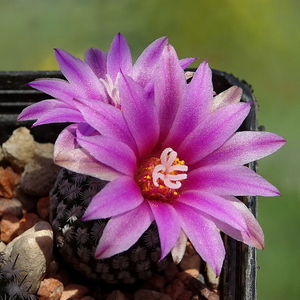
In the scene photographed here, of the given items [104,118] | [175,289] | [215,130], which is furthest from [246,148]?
[175,289]

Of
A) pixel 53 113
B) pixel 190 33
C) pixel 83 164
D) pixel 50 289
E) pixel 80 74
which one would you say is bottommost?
pixel 50 289

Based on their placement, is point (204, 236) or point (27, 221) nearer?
Answer: point (204, 236)

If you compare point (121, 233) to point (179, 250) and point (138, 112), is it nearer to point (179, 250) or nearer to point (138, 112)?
point (179, 250)

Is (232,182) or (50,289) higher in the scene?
(232,182)

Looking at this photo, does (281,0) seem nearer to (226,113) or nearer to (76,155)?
(226,113)

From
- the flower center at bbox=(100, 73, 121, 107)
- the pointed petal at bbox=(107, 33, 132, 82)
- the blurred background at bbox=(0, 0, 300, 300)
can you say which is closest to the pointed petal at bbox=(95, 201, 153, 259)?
the flower center at bbox=(100, 73, 121, 107)

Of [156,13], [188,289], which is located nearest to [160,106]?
[188,289]

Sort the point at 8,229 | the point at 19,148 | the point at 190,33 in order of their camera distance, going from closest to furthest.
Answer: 1. the point at 8,229
2. the point at 19,148
3. the point at 190,33

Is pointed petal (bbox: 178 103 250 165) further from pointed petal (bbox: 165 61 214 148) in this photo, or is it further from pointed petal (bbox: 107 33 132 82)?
pointed petal (bbox: 107 33 132 82)
